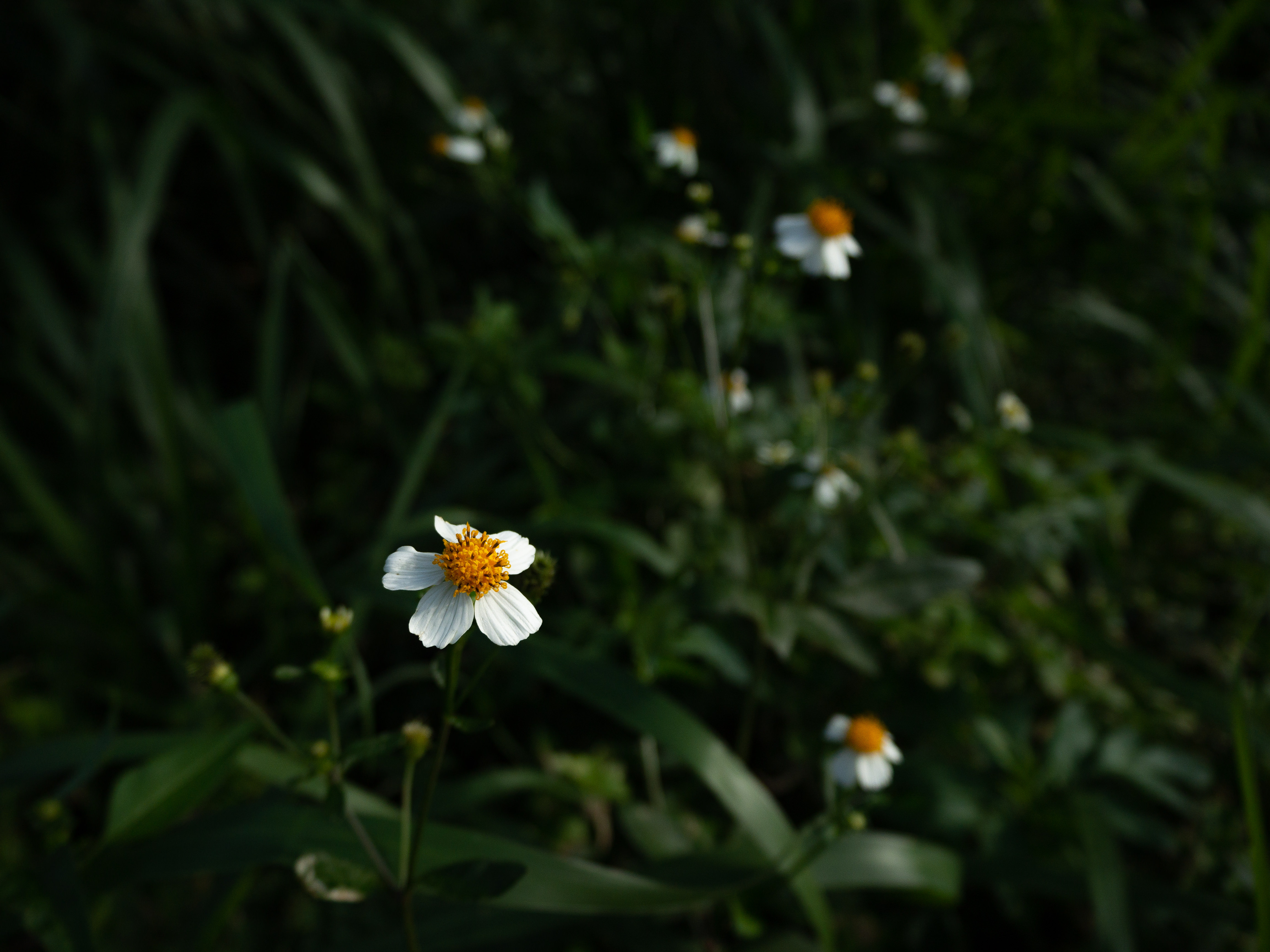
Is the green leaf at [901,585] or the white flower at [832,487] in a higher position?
the white flower at [832,487]

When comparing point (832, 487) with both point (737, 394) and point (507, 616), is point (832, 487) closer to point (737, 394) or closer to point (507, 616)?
point (737, 394)

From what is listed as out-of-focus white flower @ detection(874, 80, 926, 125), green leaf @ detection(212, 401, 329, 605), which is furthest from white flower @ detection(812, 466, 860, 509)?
out-of-focus white flower @ detection(874, 80, 926, 125)

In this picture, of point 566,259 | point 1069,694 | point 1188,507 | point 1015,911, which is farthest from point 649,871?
point 1188,507

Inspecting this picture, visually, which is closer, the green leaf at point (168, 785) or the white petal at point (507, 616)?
the white petal at point (507, 616)

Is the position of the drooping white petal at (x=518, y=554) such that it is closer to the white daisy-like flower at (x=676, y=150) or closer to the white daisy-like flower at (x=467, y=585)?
the white daisy-like flower at (x=467, y=585)

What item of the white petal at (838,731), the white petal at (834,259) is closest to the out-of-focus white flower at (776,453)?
the white petal at (834,259)

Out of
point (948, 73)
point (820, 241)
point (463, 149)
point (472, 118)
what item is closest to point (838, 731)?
point (820, 241)

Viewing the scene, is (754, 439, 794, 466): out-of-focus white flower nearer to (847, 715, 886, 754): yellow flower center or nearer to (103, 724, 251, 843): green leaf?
(847, 715, 886, 754): yellow flower center
